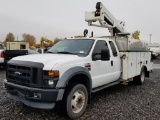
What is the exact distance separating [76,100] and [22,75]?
1.36 m

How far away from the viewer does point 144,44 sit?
8516 mm

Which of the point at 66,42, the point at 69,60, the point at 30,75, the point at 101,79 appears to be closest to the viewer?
the point at 30,75

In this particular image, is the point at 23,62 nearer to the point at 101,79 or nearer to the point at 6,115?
the point at 6,115

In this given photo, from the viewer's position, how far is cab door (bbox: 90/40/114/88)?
5.08 metres

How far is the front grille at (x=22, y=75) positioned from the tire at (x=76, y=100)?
2.74 ft

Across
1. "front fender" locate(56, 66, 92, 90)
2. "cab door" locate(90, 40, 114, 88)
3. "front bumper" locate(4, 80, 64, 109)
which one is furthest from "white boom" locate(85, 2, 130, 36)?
"front bumper" locate(4, 80, 64, 109)

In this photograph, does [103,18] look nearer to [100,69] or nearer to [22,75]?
[100,69]

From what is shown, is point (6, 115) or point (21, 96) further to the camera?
point (6, 115)

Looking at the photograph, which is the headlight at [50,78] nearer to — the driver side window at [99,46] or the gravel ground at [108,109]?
the gravel ground at [108,109]

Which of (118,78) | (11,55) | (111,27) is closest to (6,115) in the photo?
(118,78)

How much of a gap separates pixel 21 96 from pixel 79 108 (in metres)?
1.38

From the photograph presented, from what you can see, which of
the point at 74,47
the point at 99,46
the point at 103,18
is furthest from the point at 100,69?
the point at 103,18

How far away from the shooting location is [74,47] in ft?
17.7

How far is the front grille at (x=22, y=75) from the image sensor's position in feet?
13.1
